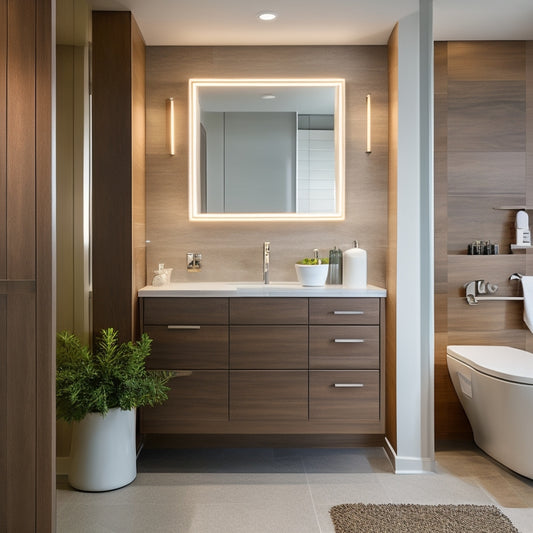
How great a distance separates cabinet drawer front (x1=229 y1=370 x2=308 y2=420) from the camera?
320 cm

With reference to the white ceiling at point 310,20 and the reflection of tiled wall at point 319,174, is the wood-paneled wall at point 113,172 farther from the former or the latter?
the reflection of tiled wall at point 319,174

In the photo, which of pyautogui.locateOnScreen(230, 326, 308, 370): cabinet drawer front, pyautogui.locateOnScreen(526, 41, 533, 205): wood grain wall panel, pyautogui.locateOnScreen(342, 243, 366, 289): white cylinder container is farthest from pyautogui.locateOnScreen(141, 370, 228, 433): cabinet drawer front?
pyautogui.locateOnScreen(526, 41, 533, 205): wood grain wall panel

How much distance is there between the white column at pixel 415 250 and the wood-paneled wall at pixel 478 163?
46cm

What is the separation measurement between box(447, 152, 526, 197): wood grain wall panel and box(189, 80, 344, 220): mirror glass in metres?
0.70

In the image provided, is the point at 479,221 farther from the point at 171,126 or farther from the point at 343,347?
the point at 171,126

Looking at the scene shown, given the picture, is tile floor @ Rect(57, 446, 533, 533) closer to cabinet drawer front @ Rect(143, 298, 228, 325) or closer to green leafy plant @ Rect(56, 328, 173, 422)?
green leafy plant @ Rect(56, 328, 173, 422)

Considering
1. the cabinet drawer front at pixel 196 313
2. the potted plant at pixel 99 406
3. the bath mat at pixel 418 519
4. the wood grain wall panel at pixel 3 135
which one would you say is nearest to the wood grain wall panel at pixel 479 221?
the cabinet drawer front at pixel 196 313

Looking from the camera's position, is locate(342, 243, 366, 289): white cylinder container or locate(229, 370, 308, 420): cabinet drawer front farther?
locate(342, 243, 366, 289): white cylinder container

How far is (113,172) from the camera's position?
3.13m

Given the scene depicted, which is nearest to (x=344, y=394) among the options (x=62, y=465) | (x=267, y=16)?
(x=62, y=465)

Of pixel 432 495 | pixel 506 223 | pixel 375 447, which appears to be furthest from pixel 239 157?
pixel 432 495

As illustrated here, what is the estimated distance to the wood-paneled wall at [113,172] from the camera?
3.09m

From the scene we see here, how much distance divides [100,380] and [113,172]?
3.51ft

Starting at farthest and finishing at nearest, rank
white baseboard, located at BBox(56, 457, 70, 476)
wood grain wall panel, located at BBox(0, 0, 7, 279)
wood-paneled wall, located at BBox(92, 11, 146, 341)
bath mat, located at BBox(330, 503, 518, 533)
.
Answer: wood-paneled wall, located at BBox(92, 11, 146, 341), white baseboard, located at BBox(56, 457, 70, 476), bath mat, located at BBox(330, 503, 518, 533), wood grain wall panel, located at BBox(0, 0, 7, 279)
